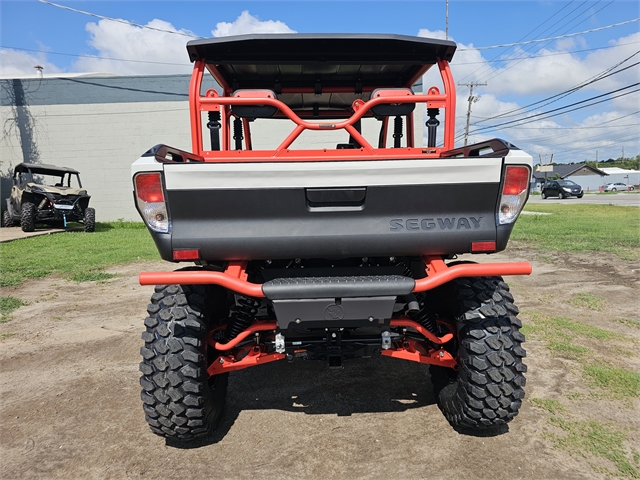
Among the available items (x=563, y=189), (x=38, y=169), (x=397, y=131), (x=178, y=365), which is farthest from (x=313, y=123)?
(x=563, y=189)

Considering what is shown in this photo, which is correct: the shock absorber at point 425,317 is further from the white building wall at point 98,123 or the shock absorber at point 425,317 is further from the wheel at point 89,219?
the white building wall at point 98,123

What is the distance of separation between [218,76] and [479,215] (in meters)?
2.40

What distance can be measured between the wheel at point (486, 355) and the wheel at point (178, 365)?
1.38 metres

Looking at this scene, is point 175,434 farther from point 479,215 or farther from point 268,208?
point 479,215

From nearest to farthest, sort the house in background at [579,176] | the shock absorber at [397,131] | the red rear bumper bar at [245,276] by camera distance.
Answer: the red rear bumper bar at [245,276] < the shock absorber at [397,131] < the house in background at [579,176]

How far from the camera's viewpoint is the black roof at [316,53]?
2.80 metres

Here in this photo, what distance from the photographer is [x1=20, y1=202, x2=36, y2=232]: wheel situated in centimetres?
1258

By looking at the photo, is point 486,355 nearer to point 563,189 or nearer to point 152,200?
point 152,200

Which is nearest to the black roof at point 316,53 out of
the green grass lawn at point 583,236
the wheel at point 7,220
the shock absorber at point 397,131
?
the shock absorber at point 397,131

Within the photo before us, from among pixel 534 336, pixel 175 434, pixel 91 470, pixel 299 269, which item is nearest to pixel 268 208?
pixel 299 269

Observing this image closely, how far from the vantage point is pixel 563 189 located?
3531 cm

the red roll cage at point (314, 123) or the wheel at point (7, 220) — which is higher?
the red roll cage at point (314, 123)

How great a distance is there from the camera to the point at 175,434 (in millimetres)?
2467

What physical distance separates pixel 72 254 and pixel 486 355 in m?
8.80
